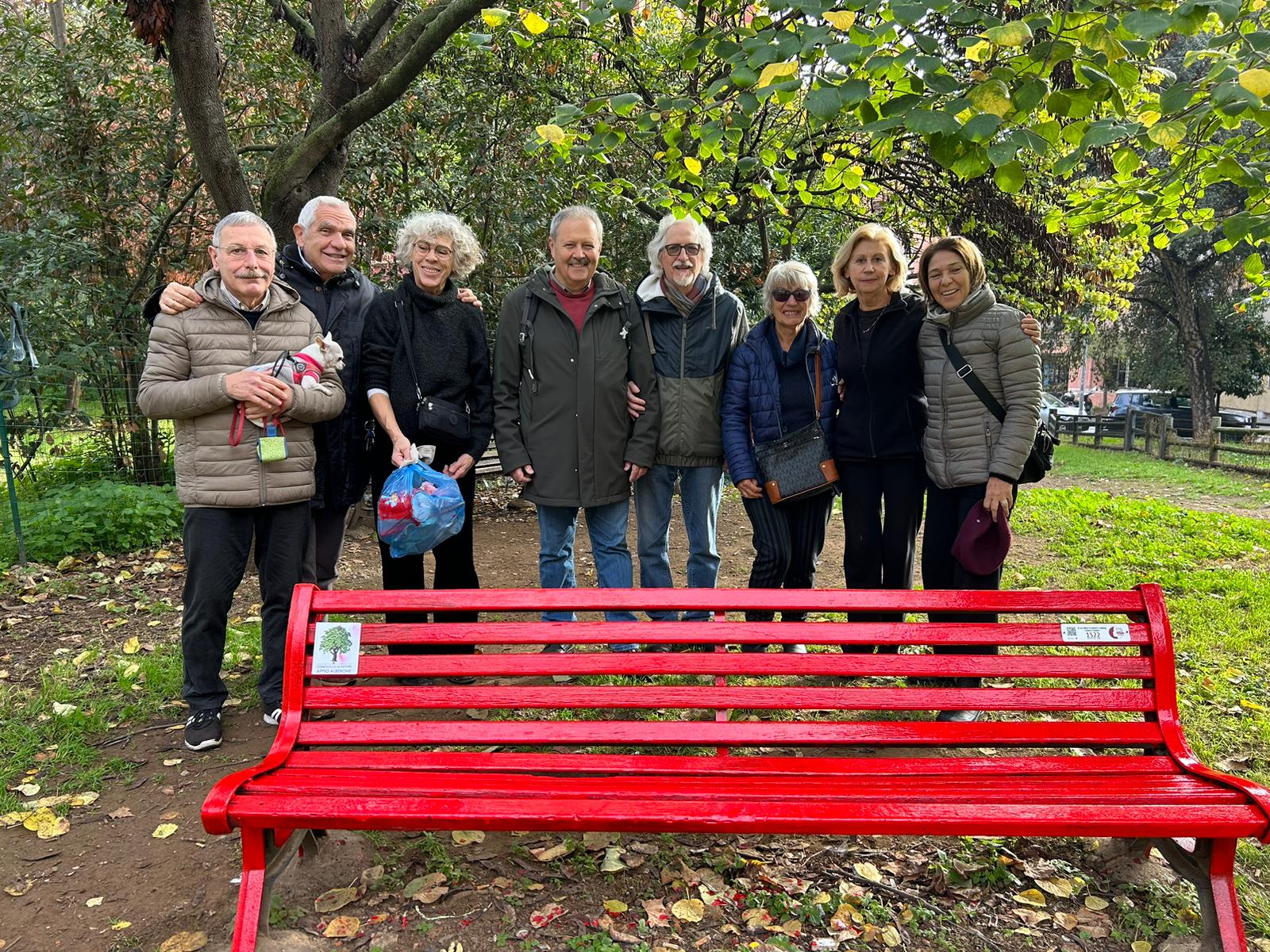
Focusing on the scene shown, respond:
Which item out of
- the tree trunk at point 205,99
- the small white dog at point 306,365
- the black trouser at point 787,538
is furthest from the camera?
the tree trunk at point 205,99

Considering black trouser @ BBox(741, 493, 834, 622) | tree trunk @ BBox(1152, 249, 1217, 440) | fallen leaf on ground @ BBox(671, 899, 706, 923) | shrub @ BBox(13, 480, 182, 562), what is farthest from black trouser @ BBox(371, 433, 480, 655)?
tree trunk @ BBox(1152, 249, 1217, 440)

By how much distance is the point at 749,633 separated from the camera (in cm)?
258

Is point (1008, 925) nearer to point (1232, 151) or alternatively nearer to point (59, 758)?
point (1232, 151)

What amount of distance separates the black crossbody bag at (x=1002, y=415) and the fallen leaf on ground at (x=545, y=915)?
8.11 feet

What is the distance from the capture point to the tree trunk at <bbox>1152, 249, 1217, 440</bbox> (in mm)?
22984

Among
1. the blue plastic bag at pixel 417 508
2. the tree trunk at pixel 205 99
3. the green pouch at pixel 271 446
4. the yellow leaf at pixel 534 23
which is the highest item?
the tree trunk at pixel 205 99

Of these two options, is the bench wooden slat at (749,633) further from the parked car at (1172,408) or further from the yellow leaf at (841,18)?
the parked car at (1172,408)

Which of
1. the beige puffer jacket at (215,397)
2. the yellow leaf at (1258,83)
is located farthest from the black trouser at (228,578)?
the yellow leaf at (1258,83)

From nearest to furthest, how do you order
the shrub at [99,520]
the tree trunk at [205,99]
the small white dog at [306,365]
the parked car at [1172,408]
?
the small white dog at [306,365]
the tree trunk at [205,99]
the shrub at [99,520]
the parked car at [1172,408]

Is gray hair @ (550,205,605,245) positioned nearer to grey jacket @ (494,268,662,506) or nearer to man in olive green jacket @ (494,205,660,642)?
man in olive green jacket @ (494,205,660,642)

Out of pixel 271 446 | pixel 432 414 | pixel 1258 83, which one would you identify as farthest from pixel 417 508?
pixel 1258 83

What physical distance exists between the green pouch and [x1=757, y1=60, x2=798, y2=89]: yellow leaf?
216 cm

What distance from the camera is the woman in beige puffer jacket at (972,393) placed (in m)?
3.52

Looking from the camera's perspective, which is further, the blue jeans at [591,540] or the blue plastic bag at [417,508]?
the blue jeans at [591,540]
